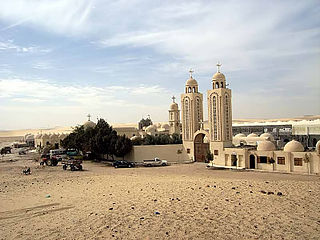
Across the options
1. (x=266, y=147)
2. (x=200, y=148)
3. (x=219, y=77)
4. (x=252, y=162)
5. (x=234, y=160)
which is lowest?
(x=252, y=162)

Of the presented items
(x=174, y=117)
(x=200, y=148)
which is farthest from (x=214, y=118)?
(x=174, y=117)

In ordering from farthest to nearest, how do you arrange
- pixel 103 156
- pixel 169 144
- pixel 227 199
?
pixel 103 156
pixel 169 144
pixel 227 199

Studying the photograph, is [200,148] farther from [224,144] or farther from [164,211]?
[164,211]

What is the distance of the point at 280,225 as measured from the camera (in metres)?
11.5

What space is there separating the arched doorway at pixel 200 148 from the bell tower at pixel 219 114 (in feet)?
7.29

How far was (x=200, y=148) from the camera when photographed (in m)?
36.5

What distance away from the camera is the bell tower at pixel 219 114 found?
33344mm

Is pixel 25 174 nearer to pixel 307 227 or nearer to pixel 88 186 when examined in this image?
pixel 88 186

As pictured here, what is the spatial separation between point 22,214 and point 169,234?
7.32 metres

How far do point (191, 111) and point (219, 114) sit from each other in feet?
16.7

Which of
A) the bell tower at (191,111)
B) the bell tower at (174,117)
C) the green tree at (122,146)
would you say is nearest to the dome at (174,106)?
the bell tower at (174,117)

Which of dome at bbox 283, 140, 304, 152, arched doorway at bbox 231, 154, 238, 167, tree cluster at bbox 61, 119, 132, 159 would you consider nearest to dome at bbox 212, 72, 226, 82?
arched doorway at bbox 231, 154, 238, 167

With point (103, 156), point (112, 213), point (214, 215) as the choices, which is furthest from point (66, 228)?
point (103, 156)

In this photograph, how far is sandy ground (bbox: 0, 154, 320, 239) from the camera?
35.3ft
